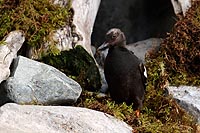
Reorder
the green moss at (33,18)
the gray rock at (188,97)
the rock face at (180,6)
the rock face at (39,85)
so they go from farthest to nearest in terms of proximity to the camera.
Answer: the rock face at (180,6) → the green moss at (33,18) → the gray rock at (188,97) → the rock face at (39,85)

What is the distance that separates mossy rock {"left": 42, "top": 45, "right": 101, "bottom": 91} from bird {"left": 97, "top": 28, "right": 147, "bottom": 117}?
0.20 m

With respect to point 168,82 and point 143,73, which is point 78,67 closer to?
point 143,73

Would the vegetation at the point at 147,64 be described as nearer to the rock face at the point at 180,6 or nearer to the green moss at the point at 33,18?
the green moss at the point at 33,18

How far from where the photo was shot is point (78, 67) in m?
4.94

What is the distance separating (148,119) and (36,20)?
55.1 inches

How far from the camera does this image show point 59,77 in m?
4.43

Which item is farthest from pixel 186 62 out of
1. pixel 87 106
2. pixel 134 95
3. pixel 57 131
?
pixel 57 131

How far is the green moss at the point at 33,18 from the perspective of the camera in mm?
5012

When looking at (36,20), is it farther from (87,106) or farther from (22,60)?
(87,106)

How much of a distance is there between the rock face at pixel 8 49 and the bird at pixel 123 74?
75 centimetres

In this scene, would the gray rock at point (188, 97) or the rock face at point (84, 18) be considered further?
the rock face at point (84, 18)

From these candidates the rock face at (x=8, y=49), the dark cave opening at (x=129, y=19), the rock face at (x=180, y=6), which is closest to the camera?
the rock face at (x=8, y=49)

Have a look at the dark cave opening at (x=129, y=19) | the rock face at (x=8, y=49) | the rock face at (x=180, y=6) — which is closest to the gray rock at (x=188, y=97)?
the rock face at (x=180, y=6)

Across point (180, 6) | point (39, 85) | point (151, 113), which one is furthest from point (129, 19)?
point (39, 85)
